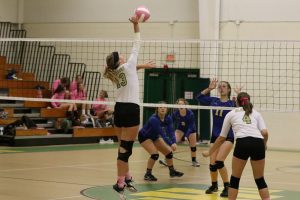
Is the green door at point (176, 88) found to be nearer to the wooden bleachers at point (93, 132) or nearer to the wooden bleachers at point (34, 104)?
the wooden bleachers at point (93, 132)

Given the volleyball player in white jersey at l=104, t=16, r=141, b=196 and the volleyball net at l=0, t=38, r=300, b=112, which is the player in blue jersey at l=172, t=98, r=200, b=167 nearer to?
the volleyball net at l=0, t=38, r=300, b=112

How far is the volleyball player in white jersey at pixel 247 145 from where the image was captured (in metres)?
8.29

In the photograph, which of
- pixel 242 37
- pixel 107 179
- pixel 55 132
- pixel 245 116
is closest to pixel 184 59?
pixel 242 37

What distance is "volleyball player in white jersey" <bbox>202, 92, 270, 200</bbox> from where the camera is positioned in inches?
326

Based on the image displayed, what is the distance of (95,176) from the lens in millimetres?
12977

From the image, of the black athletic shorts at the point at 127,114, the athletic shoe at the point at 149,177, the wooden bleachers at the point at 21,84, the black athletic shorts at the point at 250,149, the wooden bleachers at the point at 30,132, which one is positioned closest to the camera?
the black athletic shorts at the point at 250,149

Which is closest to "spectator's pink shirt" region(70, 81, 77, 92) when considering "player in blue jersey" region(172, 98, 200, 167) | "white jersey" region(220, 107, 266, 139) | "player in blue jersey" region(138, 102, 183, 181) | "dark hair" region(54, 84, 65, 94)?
"dark hair" region(54, 84, 65, 94)

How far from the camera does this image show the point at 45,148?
63.1ft

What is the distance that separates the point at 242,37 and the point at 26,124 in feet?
23.7

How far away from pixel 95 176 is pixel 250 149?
5236 mm

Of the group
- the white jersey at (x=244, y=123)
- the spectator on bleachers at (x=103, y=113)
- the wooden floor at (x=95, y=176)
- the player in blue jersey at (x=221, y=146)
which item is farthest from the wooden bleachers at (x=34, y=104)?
the white jersey at (x=244, y=123)

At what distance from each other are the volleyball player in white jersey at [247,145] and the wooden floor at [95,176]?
6.64 feet

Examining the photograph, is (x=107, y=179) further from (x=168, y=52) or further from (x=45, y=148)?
(x=168, y=52)

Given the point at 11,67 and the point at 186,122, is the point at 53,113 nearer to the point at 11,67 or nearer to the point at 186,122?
the point at 11,67
